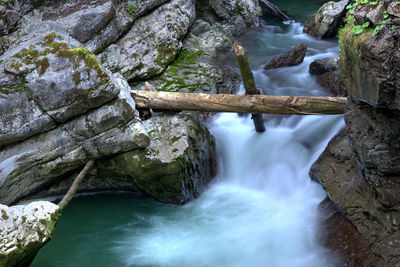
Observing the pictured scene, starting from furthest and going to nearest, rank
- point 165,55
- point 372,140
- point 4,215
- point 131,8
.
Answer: point 131,8
point 165,55
point 372,140
point 4,215

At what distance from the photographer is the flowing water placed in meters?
5.54

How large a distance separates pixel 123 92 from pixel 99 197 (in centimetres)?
244

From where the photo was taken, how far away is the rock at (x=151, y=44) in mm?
8797

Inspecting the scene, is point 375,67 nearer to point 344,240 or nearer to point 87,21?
point 344,240

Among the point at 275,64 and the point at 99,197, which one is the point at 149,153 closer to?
the point at 99,197

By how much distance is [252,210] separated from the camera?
6512mm

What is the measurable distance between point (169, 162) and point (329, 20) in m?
8.66

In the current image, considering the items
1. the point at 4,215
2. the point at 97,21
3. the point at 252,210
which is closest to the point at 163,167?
the point at 252,210

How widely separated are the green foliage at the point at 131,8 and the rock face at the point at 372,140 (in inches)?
261

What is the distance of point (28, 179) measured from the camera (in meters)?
6.36

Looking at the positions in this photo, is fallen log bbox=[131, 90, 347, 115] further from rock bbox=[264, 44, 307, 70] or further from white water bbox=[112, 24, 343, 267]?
rock bbox=[264, 44, 307, 70]

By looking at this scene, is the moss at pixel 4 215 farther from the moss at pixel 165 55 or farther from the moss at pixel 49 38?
the moss at pixel 165 55

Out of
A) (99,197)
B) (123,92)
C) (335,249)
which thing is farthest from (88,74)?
(335,249)

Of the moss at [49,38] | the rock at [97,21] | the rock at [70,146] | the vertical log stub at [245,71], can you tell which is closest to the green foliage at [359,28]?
the vertical log stub at [245,71]
